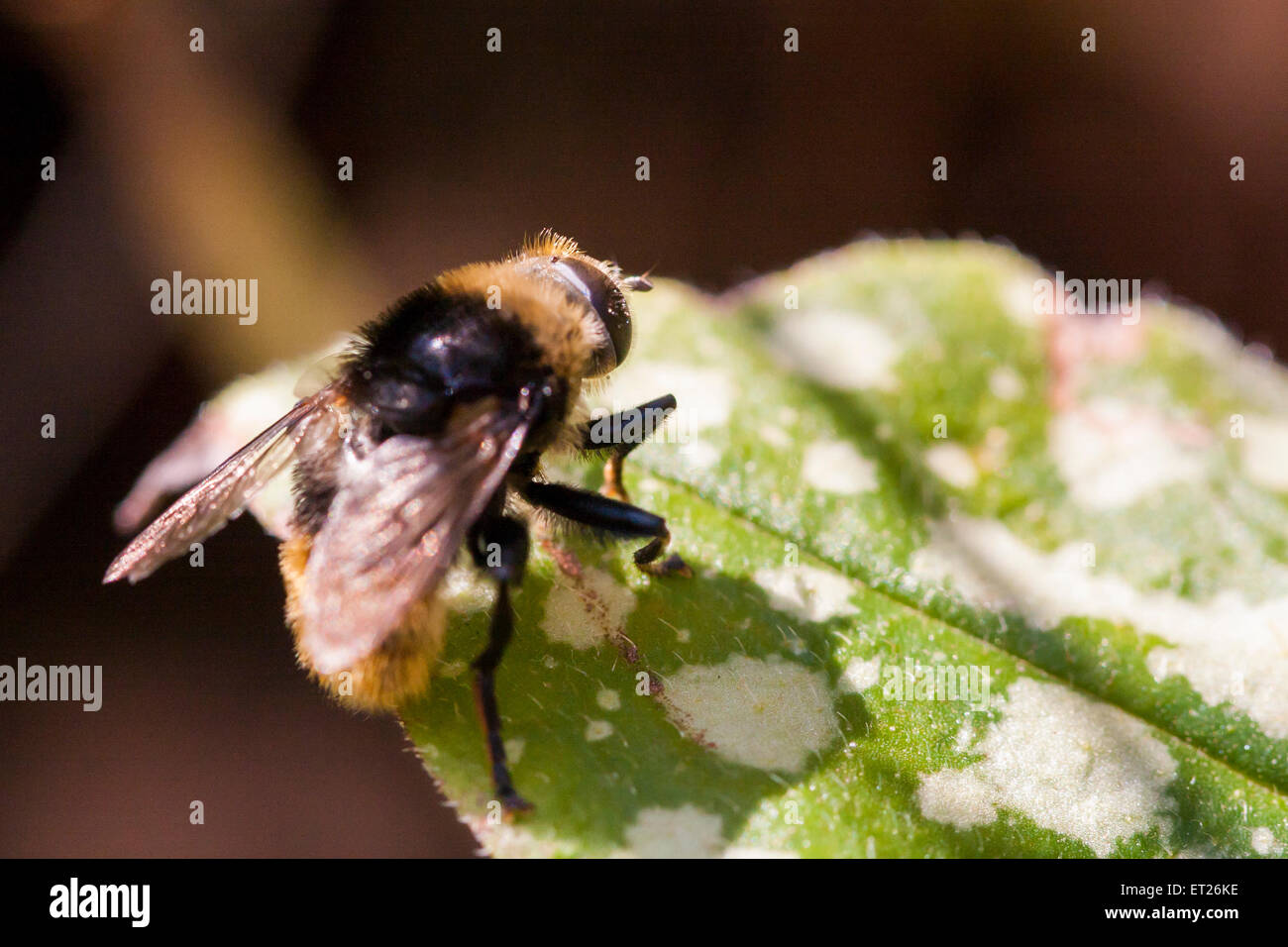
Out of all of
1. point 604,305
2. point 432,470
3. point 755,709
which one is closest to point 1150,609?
point 755,709

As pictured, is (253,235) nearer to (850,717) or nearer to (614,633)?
(614,633)

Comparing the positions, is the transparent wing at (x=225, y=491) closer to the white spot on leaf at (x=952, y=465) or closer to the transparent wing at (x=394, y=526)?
the transparent wing at (x=394, y=526)

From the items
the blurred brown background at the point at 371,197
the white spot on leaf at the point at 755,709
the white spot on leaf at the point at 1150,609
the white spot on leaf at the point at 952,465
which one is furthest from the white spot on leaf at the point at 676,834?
the blurred brown background at the point at 371,197

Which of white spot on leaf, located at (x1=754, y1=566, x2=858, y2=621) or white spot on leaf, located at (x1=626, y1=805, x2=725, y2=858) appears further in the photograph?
white spot on leaf, located at (x1=754, y1=566, x2=858, y2=621)

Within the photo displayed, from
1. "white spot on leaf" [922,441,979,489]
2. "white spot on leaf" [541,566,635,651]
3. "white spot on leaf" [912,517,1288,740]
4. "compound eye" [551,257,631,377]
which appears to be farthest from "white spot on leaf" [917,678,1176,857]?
"compound eye" [551,257,631,377]

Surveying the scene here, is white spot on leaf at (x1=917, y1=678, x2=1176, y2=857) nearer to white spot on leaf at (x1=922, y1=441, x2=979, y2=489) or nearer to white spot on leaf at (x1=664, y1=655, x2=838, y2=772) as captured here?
white spot on leaf at (x1=664, y1=655, x2=838, y2=772)

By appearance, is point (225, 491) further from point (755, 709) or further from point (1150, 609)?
point (1150, 609)
